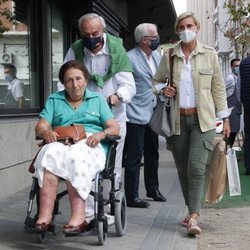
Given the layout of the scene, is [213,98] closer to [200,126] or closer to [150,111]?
[200,126]

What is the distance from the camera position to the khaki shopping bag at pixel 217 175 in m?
5.88

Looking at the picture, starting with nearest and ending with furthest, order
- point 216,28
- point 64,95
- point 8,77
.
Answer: point 64,95
point 8,77
point 216,28

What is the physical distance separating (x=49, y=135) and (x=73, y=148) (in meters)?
0.26

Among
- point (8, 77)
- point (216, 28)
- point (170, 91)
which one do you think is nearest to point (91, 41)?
point (170, 91)

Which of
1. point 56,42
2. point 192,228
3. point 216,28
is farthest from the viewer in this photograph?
point 216,28

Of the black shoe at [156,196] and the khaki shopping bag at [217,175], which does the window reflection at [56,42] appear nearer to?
the black shoe at [156,196]

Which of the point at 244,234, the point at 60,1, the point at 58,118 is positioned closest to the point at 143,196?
the point at 244,234

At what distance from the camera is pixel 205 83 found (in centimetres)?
569

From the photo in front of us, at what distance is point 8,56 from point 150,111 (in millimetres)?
2370

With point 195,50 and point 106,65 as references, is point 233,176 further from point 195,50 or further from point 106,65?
point 106,65

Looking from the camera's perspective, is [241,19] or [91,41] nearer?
[91,41]

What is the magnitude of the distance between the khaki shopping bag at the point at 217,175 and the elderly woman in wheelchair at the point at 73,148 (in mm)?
1189

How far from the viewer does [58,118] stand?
5.19 meters

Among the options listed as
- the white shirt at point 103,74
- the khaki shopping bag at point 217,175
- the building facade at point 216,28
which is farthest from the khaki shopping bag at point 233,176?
the building facade at point 216,28
